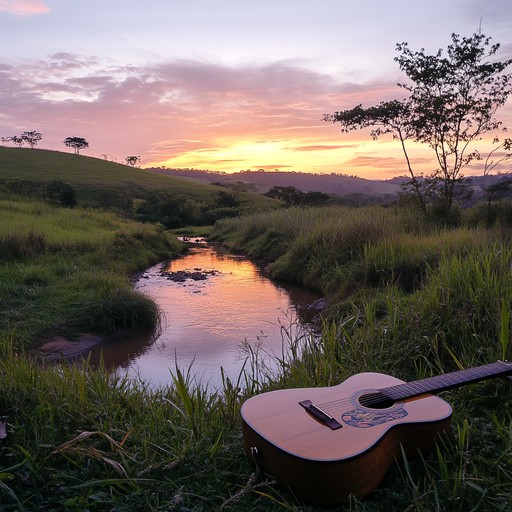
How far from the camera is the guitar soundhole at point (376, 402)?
219 cm

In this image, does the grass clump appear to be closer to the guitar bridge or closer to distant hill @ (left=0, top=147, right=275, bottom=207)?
the guitar bridge

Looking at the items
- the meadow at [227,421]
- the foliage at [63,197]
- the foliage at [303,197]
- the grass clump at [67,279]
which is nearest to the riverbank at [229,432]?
the meadow at [227,421]

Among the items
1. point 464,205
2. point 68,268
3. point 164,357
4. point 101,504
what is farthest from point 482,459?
point 464,205

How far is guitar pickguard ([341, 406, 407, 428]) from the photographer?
78.3 inches

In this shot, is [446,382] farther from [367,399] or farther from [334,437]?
[334,437]

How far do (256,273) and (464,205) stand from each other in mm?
4897

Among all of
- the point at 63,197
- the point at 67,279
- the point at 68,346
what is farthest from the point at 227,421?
the point at 63,197

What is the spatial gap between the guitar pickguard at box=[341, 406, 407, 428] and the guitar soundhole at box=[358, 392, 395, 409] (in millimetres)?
87

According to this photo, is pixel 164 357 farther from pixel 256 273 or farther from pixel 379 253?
pixel 256 273

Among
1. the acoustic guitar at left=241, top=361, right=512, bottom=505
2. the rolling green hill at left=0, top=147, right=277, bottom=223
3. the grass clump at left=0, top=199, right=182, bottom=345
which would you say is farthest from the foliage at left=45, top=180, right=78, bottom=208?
the acoustic guitar at left=241, top=361, right=512, bottom=505

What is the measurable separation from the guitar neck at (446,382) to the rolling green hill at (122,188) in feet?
77.0

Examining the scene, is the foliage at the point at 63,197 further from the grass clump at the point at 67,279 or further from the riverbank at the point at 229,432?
the riverbank at the point at 229,432

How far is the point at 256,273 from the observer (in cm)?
1148

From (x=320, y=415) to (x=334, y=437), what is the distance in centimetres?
15
